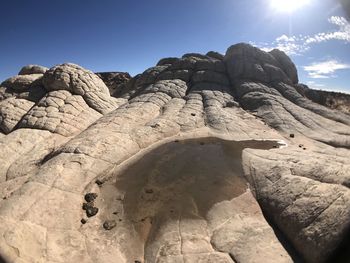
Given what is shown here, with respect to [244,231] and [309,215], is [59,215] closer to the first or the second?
[244,231]

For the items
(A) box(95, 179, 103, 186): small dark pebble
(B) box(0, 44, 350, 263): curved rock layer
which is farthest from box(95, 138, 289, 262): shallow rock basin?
(A) box(95, 179, 103, 186): small dark pebble

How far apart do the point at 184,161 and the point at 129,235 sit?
4.01 metres

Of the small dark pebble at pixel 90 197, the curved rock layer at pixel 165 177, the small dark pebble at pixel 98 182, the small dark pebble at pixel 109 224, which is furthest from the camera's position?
the small dark pebble at pixel 98 182

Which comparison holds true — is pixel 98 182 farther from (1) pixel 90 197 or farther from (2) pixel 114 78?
(2) pixel 114 78

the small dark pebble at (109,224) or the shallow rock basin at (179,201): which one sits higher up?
the shallow rock basin at (179,201)

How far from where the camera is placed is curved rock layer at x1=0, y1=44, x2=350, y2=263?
684cm

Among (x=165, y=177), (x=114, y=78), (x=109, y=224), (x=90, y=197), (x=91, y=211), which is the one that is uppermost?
(x=114, y=78)

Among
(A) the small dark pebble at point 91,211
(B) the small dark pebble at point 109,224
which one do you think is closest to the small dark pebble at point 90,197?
(A) the small dark pebble at point 91,211

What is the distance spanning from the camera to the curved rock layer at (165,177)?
684 cm

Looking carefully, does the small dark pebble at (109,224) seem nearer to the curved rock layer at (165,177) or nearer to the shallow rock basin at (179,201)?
the curved rock layer at (165,177)

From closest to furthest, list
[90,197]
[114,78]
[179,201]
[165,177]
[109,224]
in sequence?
[109,224], [179,201], [90,197], [165,177], [114,78]

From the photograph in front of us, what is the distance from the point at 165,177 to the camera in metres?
10.0

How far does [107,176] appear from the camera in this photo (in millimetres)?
10094

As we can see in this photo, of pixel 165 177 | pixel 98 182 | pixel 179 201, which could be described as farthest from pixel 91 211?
pixel 165 177
